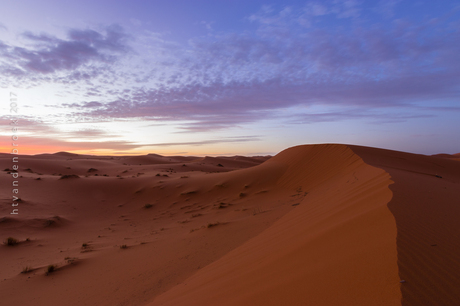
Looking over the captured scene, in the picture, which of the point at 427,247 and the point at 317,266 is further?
the point at 317,266

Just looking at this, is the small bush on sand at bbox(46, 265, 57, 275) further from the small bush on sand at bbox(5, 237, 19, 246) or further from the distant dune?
the small bush on sand at bbox(5, 237, 19, 246)

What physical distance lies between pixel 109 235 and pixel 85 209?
4.83 meters

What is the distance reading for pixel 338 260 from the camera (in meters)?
2.82

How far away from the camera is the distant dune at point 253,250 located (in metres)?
2.40

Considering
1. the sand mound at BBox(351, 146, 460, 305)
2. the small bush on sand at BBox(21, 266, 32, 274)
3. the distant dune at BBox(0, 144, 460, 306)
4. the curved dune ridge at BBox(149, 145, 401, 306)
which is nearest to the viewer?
the sand mound at BBox(351, 146, 460, 305)

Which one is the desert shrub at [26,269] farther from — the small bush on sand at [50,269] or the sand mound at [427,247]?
the sand mound at [427,247]

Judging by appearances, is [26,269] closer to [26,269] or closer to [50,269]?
[26,269]

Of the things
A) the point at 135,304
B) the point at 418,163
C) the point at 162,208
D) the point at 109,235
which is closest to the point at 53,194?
the point at 162,208

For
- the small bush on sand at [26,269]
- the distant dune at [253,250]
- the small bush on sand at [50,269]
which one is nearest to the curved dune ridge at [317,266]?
the distant dune at [253,250]

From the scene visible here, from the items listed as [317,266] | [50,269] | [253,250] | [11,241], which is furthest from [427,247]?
[11,241]

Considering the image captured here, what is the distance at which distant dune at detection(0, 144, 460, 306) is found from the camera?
240cm

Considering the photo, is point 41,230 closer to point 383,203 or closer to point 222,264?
point 222,264

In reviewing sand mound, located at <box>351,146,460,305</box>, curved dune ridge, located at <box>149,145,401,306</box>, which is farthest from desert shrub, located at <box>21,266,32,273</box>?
sand mound, located at <box>351,146,460,305</box>

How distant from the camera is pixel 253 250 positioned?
14.9 ft
